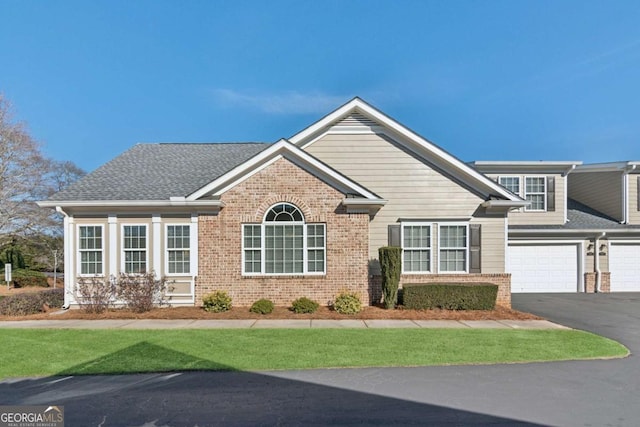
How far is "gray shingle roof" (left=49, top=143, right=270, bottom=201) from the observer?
13.2m

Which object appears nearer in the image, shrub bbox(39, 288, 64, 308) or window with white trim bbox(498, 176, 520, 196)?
shrub bbox(39, 288, 64, 308)

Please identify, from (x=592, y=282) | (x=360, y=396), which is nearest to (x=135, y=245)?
(x=360, y=396)

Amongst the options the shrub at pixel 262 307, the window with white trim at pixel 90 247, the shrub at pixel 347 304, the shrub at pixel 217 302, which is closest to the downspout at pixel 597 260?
the shrub at pixel 347 304

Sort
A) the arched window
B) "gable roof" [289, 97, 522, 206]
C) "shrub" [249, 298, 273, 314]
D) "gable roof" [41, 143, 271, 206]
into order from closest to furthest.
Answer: "shrub" [249, 298, 273, 314]
the arched window
"gable roof" [41, 143, 271, 206]
"gable roof" [289, 97, 522, 206]

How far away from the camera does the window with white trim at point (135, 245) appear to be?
12914 mm

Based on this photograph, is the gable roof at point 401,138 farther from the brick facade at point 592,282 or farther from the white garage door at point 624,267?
the white garage door at point 624,267

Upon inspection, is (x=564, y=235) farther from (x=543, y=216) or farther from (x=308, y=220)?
(x=308, y=220)

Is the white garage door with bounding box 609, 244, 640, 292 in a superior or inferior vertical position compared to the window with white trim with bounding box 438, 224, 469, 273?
inferior

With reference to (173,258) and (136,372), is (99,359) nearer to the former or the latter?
(136,372)

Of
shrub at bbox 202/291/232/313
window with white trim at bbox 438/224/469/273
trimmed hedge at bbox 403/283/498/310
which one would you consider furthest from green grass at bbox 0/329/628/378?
window with white trim at bbox 438/224/469/273

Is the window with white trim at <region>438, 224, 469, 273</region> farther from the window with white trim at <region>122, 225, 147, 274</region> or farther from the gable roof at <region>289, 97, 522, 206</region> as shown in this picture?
the window with white trim at <region>122, 225, 147, 274</region>

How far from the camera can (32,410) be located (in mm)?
4945

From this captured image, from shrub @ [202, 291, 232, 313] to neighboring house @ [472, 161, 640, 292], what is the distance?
42.4 ft

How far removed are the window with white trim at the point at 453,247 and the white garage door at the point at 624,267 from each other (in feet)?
31.4
